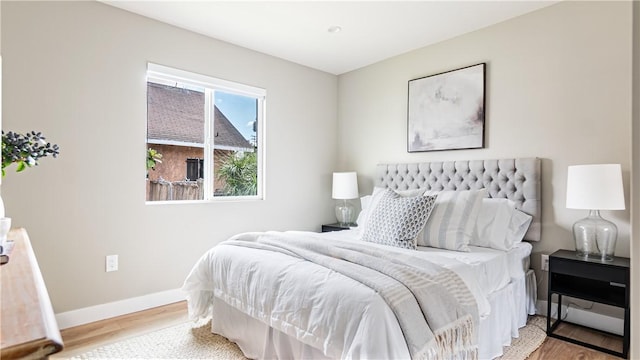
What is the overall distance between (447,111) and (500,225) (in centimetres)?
128

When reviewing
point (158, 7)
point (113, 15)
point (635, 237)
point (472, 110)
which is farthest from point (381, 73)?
point (635, 237)

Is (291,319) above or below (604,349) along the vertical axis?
above

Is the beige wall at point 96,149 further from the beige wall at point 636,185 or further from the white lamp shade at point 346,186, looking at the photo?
the beige wall at point 636,185

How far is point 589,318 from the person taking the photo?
8.56 feet

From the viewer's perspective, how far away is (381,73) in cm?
410

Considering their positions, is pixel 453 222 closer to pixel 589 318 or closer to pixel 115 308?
pixel 589 318

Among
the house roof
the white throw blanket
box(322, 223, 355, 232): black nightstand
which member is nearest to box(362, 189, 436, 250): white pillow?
the white throw blanket

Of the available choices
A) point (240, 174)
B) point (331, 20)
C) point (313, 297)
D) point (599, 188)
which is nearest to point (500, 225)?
point (599, 188)

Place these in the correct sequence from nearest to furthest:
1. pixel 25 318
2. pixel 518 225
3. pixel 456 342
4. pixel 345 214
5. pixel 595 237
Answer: pixel 25 318, pixel 456 342, pixel 595 237, pixel 518 225, pixel 345 214

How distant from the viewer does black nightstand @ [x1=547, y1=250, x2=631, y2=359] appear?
7.25 feet

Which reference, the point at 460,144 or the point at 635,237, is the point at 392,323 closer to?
the point at 635,237

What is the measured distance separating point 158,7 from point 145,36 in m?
0.31

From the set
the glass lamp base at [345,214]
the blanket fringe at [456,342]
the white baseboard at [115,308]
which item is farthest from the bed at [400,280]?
the glass lamp base at [345,214]

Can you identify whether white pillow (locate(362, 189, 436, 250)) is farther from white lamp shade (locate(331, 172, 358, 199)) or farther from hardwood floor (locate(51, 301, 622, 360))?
white lamp shade (locate(331, 172, 358, 199))
